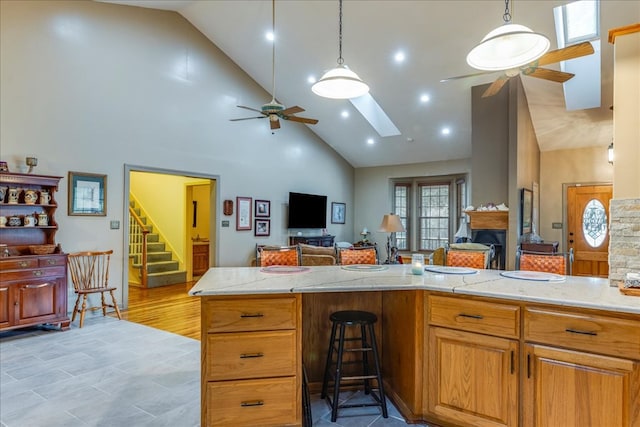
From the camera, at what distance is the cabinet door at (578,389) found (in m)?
1.72

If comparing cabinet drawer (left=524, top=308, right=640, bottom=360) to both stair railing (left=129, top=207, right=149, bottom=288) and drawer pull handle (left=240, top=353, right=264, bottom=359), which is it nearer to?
drawer pull handle (left=240, top=353, right=264, bottom=359)

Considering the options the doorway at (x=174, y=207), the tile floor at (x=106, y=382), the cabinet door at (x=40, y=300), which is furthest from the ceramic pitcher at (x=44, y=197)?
the doorway at (x=174, y=207)

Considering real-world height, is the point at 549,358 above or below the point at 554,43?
below

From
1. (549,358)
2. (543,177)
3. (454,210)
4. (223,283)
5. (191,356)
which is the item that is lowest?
(191,356)

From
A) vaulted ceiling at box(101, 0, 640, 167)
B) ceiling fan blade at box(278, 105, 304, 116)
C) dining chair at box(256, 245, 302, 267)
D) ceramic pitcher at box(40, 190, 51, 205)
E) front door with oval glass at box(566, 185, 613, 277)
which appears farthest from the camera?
front door with oval glass at box(566, 185, 613, 277)

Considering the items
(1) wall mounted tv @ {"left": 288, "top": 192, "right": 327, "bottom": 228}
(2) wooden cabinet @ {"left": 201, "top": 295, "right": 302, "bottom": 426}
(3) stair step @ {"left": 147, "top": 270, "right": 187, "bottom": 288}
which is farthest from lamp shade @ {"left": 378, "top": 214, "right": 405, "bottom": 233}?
(2) wooden cabinet @ {"left": 201, "top": 295, "right": 302, "bottom": 426}

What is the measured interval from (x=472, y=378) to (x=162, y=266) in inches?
273

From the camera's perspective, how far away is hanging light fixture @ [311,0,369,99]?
2.58 meters

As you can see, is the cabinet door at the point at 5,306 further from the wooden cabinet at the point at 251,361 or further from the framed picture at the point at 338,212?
the framed picture at the point at 338,212

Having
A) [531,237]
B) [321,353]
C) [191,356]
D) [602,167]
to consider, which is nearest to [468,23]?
[531,237]

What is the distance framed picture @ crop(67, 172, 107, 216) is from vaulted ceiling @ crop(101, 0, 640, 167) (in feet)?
8.51

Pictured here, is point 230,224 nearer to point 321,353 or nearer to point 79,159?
point 79,159

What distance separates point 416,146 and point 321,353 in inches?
273

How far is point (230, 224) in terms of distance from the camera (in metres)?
7.10
